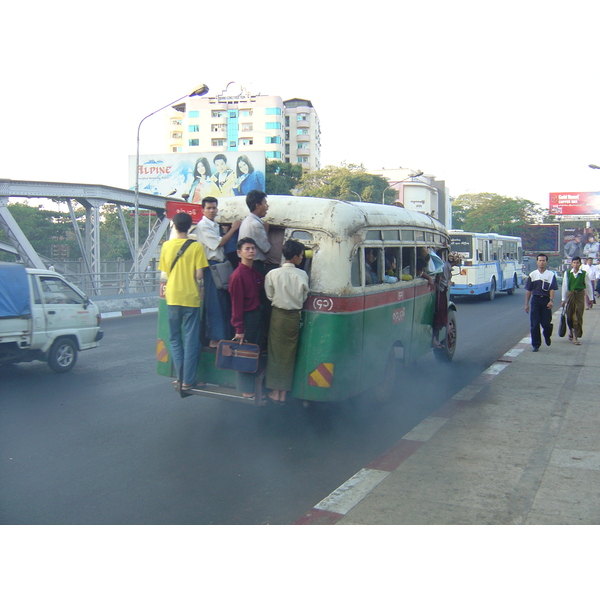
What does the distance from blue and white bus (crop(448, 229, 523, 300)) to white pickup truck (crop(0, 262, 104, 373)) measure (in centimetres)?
1337

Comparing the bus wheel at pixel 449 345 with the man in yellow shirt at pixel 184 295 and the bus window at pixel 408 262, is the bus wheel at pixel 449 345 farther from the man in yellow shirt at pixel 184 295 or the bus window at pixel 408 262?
the man in yellow shirt at pixel 184 295

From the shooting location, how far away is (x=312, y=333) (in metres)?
5.57

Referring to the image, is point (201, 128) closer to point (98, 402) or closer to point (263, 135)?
point (263, 135)

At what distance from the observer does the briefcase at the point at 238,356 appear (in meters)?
5.45

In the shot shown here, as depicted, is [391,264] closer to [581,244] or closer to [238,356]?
[238,356]

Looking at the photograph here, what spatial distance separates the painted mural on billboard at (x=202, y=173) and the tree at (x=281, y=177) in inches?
530

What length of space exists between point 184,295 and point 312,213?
57.6 inches

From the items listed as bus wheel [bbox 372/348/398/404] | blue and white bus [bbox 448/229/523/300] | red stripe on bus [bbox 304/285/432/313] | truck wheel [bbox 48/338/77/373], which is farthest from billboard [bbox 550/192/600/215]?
red stripe on bus [bbox 304/285/432/313]

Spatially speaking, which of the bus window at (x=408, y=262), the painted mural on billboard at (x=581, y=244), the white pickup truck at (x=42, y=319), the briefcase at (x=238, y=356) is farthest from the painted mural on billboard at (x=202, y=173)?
the briefcase at (x=238, y=356)

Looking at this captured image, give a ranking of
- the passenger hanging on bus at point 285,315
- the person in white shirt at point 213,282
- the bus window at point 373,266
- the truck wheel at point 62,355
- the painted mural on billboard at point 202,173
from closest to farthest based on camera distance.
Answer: the passenger hanging on bus at point 285,315
the person in white shirt at point 213,282
the bus window at point 373,266
the truck wheel at point 62,355
the painted mural on billboard at point 202,173

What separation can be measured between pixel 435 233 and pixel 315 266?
4.02m

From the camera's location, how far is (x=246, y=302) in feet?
18.2

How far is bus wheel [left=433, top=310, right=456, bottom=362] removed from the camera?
981 cm

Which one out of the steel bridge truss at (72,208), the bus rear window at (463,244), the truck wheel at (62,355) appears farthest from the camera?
the bus rear window at (463,244)
